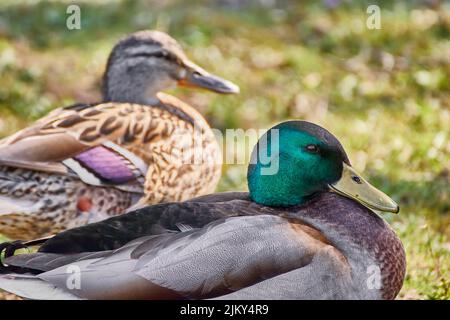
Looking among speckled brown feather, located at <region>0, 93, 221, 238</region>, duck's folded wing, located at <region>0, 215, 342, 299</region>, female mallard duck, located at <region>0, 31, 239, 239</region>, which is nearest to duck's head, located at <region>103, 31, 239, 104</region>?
female mallard duck, located at <region>0, 31, 239, 239</region>

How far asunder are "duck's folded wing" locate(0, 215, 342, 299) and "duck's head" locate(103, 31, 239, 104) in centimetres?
213

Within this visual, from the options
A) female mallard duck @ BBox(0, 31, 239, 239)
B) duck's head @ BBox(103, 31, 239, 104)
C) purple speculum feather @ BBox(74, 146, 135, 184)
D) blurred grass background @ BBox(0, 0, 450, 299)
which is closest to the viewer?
female mallard duck @ BBox(0, 31, 239, 239)

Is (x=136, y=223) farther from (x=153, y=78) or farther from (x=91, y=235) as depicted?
(x=153, y=78)

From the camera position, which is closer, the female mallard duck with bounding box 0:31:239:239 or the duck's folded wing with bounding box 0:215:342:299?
the duck's folded wing with bounding box 0:215:342:299

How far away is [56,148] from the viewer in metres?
5.00

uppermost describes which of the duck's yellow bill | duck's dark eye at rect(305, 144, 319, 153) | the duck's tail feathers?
duck's dark eye at rect(305, 144, 319, 153)

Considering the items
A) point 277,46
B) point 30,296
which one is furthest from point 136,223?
point 277,46

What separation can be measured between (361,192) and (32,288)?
59.3 inches

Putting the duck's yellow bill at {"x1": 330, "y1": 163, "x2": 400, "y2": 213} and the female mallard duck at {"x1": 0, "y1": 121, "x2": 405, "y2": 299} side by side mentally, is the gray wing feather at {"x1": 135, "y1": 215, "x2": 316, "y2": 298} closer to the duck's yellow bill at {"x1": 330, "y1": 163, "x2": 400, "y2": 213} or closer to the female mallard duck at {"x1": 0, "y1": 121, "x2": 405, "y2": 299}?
the female mallard duck at {"x1": 0, "y1": 121, "x2": 405, "y2": 299}

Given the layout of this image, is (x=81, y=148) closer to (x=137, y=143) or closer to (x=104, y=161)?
(x=104, y=161)

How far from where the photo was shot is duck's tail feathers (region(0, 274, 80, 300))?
3729mm

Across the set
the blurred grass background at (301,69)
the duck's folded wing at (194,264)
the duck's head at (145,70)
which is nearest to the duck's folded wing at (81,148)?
the duck's head at (145,70)

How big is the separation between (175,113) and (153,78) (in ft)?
1.06

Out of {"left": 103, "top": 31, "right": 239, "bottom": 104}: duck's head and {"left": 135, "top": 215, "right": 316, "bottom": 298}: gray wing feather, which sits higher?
{"left": 103, "top": 31, "right": 239, "bottom": 104}: duck's head
